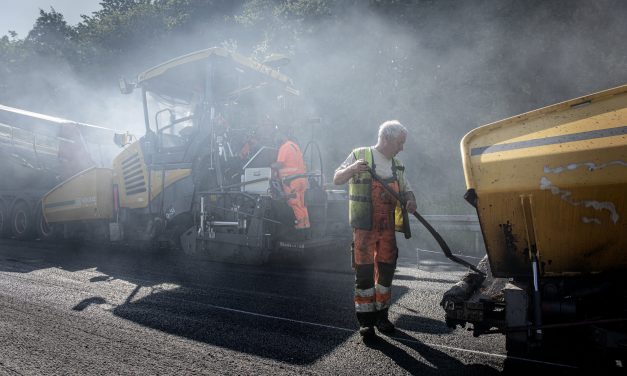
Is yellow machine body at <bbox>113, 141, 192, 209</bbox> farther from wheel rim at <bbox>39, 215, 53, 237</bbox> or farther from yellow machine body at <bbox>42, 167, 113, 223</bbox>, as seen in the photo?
wheel rim at <bbox>39, 215, 53, 237</bbox>

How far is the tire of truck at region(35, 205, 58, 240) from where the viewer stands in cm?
962

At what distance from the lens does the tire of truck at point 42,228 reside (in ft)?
31.6

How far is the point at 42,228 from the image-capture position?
9906 millimetres

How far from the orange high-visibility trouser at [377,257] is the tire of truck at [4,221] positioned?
1022 cm

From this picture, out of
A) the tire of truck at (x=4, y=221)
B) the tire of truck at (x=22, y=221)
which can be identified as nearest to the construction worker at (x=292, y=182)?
the tire of truck at (x=22, y=221)

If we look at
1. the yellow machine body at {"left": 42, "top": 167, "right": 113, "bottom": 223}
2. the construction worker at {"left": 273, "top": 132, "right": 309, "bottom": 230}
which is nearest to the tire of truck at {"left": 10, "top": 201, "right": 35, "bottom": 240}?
the yellow machine body at {"left": 42, "top": 167, "right": 113, "bottom": 223}

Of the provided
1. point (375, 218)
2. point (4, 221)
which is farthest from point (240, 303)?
point (4, 221)

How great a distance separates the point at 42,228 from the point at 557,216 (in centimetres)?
1033

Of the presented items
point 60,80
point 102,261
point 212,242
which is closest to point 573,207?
point 212,242

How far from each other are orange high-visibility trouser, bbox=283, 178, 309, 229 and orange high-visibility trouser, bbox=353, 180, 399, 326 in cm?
251

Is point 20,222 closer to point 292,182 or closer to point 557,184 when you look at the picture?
point 292,182

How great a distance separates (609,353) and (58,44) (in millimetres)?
36721

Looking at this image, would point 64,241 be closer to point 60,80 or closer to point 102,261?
point 102,261

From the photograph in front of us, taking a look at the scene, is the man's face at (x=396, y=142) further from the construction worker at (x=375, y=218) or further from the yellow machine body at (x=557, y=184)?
the yellow machine body at (x=557, y=184)
